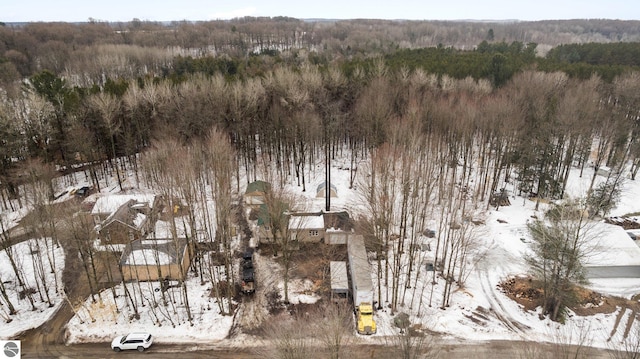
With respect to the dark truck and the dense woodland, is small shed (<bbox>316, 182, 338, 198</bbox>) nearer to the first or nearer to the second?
the dense woodland

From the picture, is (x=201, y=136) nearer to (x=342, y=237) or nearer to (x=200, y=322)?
(x=342, y=237)

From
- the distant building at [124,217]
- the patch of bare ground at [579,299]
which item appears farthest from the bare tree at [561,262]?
the distant building at [124,217]

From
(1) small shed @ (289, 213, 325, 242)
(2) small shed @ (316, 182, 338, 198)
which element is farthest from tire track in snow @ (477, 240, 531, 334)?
(2) small shed @ (316, 182, 338, 198)

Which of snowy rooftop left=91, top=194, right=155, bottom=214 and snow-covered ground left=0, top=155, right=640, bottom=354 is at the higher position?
snowy rooftop left=91, top=194, right=155, bottom=214

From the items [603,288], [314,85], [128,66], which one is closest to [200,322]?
[603,288]

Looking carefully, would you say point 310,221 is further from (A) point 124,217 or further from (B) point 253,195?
(A) point 124,217

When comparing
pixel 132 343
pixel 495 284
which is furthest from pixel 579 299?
pixel 132 343
